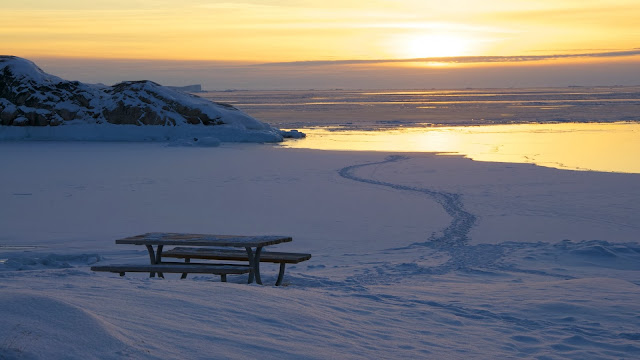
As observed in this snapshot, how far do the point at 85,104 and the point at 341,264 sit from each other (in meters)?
21.9

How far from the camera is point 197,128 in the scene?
2664cm

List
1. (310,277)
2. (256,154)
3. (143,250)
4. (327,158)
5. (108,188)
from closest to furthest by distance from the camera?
(310,277)
(143,250)
(108,188)
(327,158)
(256,154)

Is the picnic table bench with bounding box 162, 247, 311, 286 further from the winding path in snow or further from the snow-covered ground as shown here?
the winding path in snow

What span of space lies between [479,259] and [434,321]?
2.69 meters

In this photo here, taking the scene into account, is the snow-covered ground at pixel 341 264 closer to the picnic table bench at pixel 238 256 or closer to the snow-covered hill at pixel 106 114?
the picnic table bench at pixel 238 256

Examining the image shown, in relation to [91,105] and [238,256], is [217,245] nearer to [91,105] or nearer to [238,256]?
[238,256]

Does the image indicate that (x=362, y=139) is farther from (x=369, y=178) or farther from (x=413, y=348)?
(x=413, y=348)

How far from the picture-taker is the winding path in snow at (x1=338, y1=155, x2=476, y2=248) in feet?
30.0

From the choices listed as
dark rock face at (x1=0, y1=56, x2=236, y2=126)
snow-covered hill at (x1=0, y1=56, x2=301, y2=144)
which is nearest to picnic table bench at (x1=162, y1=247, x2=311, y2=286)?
snow-covered hill at (x1=0, y1=56, x2=301, y2=144)

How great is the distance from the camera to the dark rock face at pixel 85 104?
26906 millimetres

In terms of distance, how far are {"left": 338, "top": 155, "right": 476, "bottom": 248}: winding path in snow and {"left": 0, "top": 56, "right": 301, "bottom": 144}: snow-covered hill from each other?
11.3 metres

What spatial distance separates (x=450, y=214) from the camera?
36.1 ft

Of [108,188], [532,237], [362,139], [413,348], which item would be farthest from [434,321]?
[362,139]

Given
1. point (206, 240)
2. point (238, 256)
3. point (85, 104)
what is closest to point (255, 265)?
point (238, 256)
